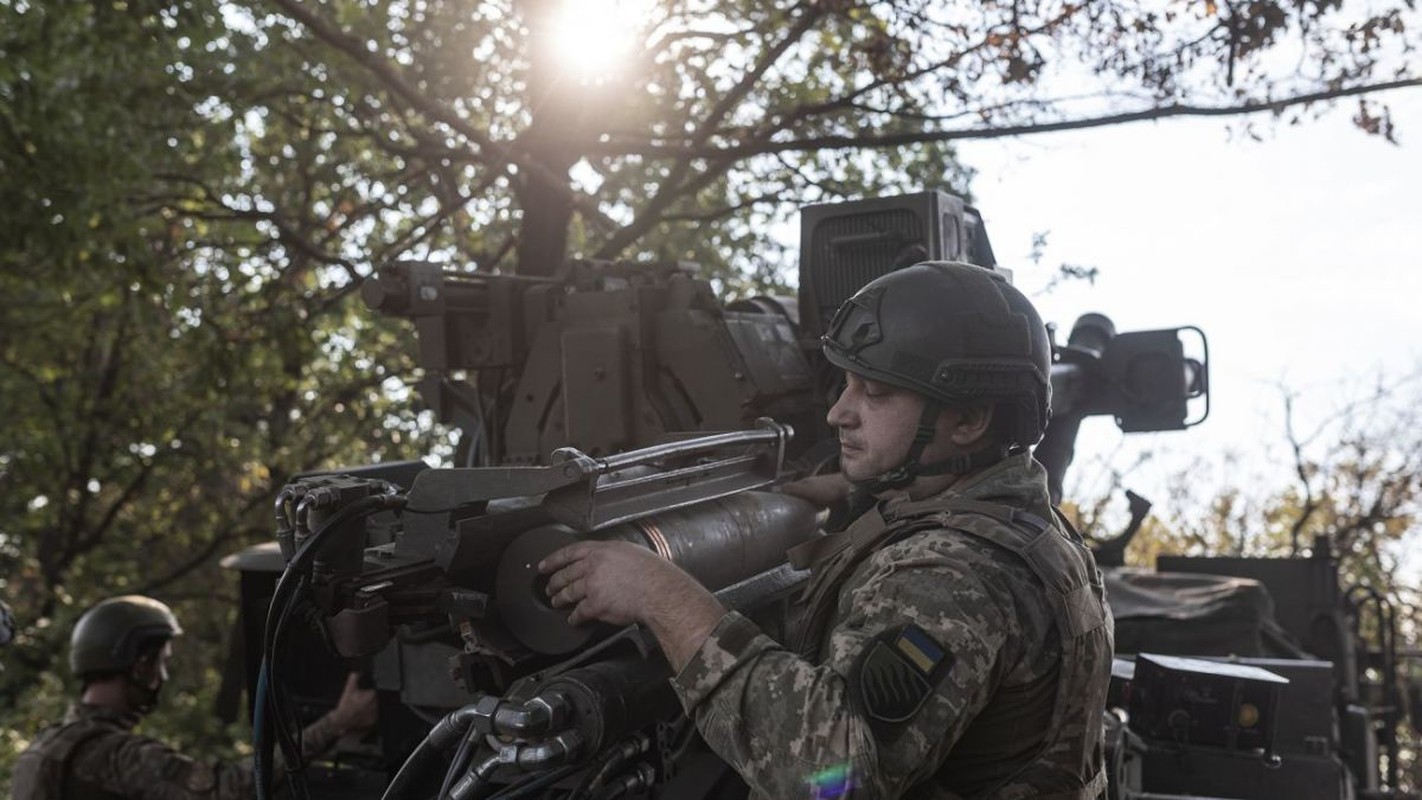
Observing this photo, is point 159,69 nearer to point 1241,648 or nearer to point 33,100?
point 33,100

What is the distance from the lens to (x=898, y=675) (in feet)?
7.65

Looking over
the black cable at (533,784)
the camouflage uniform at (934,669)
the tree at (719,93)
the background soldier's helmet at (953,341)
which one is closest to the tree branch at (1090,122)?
the tree at (719,93)

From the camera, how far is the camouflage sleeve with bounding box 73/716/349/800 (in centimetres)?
479

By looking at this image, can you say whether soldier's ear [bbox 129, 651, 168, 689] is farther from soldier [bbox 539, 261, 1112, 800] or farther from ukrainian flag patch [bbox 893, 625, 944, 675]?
ukrainian flag patch [bbox 893, 625, 944, 675]

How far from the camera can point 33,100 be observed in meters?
8.02

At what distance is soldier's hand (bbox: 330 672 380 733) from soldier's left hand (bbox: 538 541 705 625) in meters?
2.47

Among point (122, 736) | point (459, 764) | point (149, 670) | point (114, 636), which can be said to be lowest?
point (122, 736)

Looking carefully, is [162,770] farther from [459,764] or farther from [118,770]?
[459,764]

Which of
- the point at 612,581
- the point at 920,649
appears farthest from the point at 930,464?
the point at 612,581

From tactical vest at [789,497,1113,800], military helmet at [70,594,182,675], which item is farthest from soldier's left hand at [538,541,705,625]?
military helmet at [70,594,182,675]

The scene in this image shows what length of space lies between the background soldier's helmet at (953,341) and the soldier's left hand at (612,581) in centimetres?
59

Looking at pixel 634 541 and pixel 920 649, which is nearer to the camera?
pixel 920 649

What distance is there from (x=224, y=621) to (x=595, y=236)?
6461mm

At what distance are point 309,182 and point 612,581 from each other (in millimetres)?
9620
